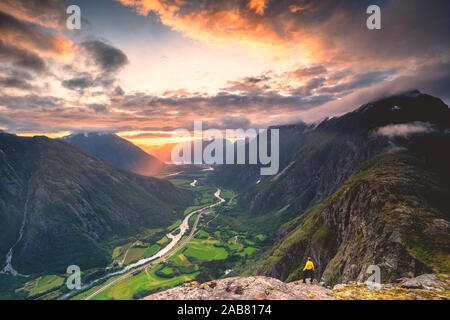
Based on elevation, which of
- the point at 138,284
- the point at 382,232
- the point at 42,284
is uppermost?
the point at 382,232

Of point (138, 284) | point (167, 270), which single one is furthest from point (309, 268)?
point (167, 270)

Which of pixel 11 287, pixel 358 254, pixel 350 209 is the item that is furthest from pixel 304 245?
pixel 11 287

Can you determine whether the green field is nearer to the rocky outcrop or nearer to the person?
the rocky outcrop

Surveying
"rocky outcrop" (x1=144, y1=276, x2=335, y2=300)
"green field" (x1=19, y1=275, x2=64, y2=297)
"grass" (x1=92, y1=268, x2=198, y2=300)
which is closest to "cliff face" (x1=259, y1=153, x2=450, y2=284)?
"rocky outcrop" (x1=144, y1=276, x2=335, y2=300)

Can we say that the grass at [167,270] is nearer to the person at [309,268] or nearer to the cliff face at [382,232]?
the cliff face at [382,232]

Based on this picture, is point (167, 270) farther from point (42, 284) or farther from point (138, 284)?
point (42, 284)

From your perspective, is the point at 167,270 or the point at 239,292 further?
the point at 167,270
